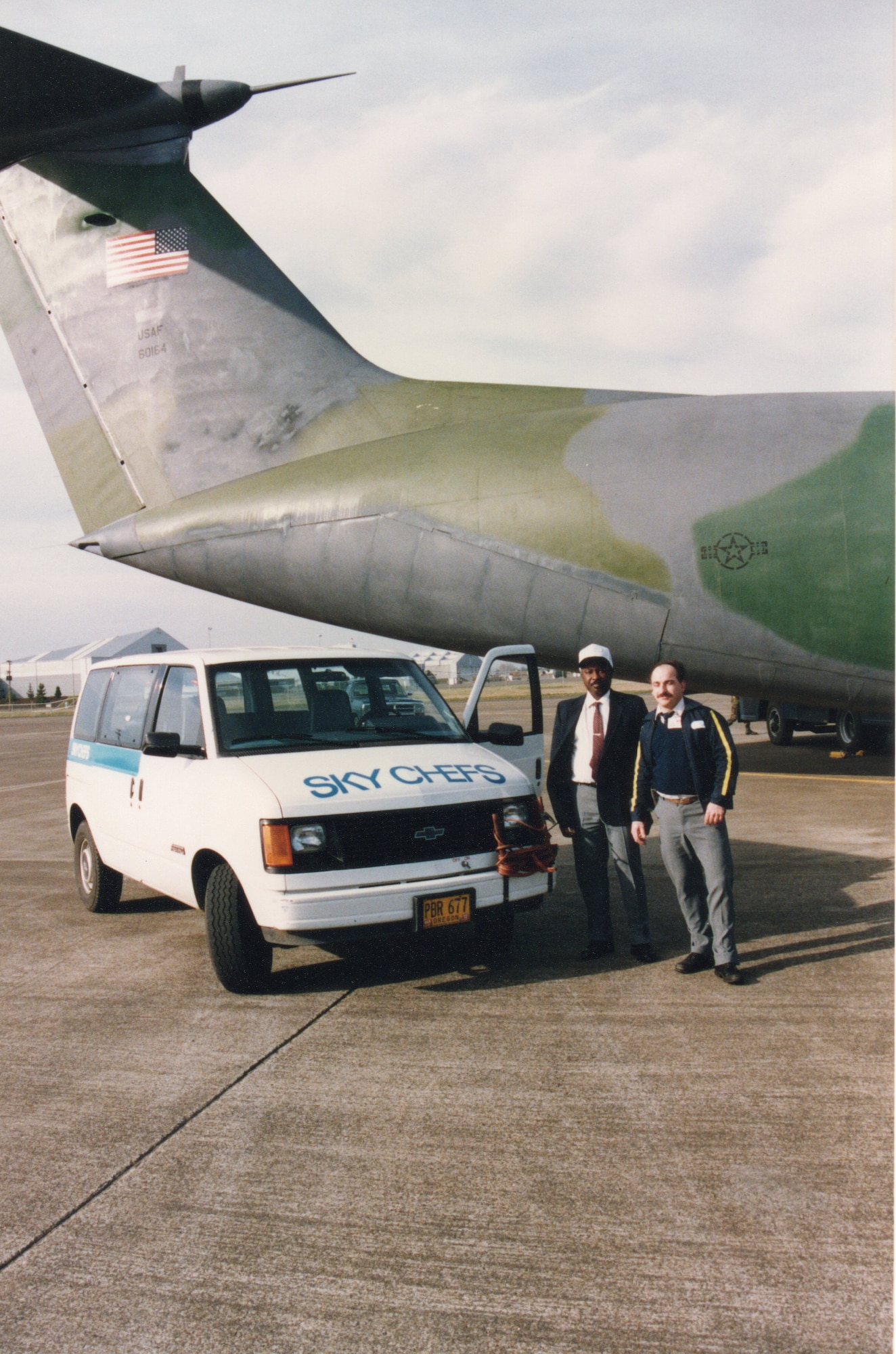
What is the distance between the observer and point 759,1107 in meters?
4.12

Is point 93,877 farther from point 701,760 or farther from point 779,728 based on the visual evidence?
point 779,728

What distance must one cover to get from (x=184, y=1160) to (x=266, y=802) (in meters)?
2.03

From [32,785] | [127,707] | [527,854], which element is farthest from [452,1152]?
[32,785]

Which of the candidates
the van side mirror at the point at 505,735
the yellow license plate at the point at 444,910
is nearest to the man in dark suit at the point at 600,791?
the van side mirror at the point at 505,735

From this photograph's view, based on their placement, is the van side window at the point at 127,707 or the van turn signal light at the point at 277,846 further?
the van side window at the point at 127,707

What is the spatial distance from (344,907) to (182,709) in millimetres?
2094

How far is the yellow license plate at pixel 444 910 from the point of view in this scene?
555cm

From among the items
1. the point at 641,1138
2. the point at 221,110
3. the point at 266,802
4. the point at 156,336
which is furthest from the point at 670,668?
the point at 221,110

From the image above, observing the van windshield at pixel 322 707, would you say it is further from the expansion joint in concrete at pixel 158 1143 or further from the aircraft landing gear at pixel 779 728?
the aircraft landing gear at pixel 779 728

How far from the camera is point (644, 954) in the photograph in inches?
248

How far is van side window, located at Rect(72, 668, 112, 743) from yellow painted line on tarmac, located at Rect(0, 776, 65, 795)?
9763 mm

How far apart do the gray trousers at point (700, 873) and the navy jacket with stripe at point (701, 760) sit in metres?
0.11

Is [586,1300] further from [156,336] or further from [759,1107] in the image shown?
[156,336]

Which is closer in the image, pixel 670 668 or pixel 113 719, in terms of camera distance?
pixel 670 668
